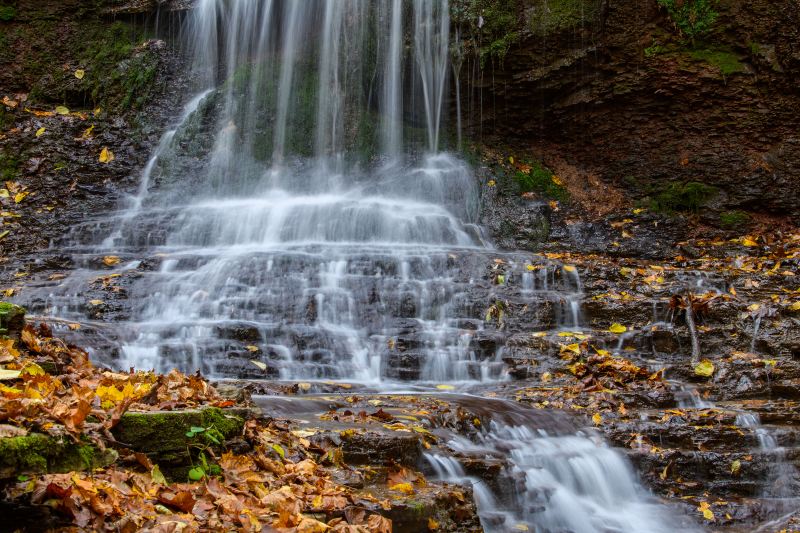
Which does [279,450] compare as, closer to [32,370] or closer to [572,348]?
[32,370]

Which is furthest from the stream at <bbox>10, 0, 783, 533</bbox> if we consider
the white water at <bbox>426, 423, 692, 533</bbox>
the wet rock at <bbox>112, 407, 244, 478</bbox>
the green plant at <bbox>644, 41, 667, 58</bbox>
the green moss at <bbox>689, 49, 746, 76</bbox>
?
the green moss at <bbox>689, 49, 746, 76</bbox>

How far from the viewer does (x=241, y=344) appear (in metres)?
7.37

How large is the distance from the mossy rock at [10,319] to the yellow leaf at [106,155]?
10.4 m

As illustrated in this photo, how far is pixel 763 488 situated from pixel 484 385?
2.67 metres

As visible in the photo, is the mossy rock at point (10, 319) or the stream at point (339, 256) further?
the stream at point (339, 256)

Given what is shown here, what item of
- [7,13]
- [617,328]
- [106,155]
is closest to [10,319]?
[617,328]

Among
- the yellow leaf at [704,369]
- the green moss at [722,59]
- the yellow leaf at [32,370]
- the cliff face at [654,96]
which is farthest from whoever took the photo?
the green moss at [722,59]

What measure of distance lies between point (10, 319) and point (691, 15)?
12655mm

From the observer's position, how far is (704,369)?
22.5ft

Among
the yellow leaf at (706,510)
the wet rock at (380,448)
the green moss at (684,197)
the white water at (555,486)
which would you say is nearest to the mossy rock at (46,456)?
the wet rock at (380,448)

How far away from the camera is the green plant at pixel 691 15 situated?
12.6 metres

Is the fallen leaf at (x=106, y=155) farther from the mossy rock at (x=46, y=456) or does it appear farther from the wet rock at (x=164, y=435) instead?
the mossy rock at (x=46, y=456)

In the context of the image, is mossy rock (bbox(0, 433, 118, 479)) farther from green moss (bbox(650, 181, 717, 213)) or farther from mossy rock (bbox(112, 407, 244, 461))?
green moss (bbox(650, 181, 717, 213))

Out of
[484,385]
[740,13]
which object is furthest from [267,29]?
[484,385]
